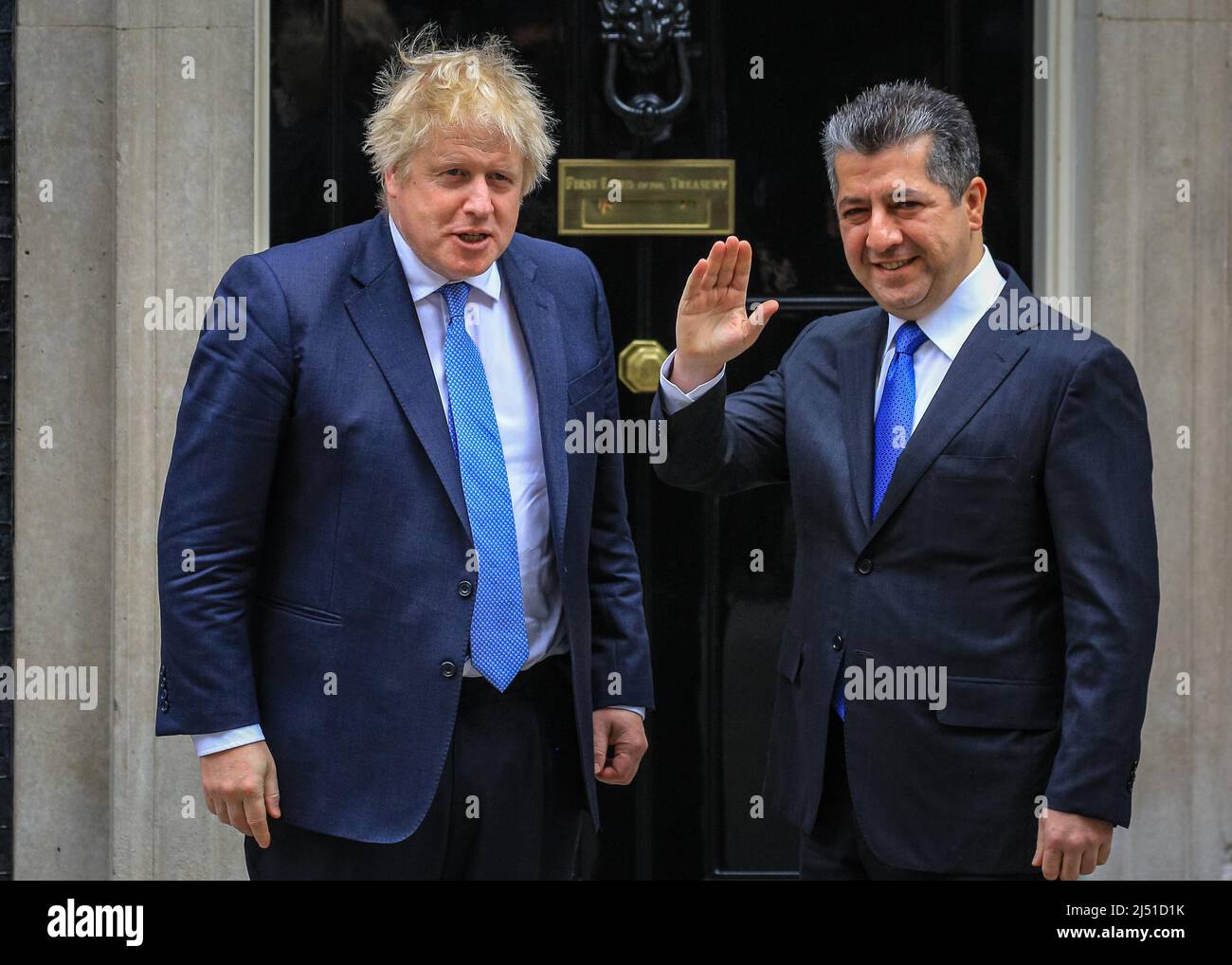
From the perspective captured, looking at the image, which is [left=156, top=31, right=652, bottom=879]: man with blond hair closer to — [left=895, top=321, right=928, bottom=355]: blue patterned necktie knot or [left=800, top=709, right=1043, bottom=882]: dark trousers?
[left=800, top=709, right=1043, bottom=882]: dark trousers

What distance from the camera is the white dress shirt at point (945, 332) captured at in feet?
8.91

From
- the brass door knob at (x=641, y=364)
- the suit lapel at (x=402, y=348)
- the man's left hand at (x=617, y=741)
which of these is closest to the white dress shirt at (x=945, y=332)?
the suit lapel at (x=402, y=348)

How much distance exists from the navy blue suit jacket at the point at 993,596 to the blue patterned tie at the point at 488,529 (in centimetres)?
35

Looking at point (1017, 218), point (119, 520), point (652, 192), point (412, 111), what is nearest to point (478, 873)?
point (412, 111)

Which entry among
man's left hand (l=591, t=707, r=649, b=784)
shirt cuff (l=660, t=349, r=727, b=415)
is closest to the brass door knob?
man's left hand (l=591, t=707, r=649, b=784)

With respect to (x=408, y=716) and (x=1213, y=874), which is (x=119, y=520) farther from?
(x=1213, y=874)

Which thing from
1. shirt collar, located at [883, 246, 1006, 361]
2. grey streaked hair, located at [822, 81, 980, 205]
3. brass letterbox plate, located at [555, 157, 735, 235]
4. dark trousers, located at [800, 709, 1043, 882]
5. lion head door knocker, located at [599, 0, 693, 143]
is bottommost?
dark trousers, located at [800, 709, 1043, 882]

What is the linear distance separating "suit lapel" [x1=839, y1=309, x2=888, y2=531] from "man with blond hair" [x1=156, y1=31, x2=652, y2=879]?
0.53 m

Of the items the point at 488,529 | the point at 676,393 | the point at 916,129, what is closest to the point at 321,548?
the point at 488,529

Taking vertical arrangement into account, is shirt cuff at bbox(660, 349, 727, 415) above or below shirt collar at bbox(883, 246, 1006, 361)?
below

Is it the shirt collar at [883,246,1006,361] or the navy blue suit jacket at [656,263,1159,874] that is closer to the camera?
the navy blue suit jacket at [656,263,1159,874]

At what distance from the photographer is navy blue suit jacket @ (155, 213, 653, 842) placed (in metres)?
2.66

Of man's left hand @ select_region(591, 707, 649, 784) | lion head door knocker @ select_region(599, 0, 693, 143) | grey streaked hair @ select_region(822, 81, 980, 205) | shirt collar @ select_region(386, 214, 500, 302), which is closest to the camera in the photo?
grey streaked hair @ select_region(822, 81, 980, 205)

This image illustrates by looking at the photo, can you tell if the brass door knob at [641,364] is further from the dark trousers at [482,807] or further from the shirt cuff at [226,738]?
the shirt cuff at [226,738]
